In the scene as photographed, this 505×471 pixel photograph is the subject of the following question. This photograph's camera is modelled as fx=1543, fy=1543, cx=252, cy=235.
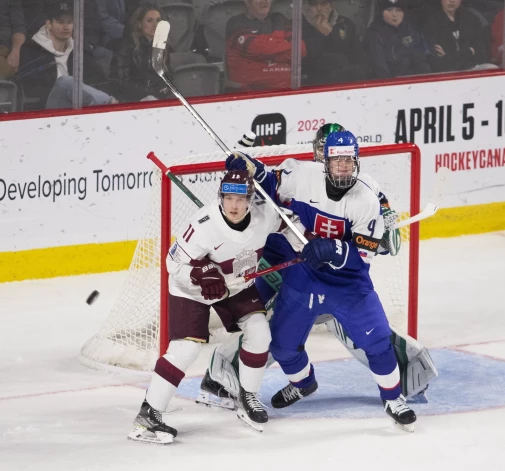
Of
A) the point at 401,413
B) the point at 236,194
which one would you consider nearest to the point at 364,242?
the point at 236,194

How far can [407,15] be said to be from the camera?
30.9ft

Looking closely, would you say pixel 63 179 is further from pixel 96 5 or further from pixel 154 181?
pixel 154 181

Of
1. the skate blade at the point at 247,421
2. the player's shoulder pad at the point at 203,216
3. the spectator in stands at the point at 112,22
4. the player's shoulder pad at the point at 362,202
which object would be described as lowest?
the skate blade at the point at 247,421

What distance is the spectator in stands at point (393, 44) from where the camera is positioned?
9297mm

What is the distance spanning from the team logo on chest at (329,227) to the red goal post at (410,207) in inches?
34.9

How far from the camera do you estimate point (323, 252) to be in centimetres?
559

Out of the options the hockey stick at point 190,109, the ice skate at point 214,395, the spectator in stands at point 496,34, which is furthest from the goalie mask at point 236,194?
the spectator in stands at point 496,34

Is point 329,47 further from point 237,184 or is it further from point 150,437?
point 150,437

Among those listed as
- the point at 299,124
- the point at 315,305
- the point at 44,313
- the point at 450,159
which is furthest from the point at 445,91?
the point at 315,305

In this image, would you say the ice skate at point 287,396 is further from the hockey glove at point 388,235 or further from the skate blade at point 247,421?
the hockey glove at point 388,235

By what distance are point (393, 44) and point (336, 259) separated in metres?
3.98

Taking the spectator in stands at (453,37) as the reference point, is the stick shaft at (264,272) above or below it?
below

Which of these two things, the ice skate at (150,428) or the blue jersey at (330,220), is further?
the blue jersey at (330,220)

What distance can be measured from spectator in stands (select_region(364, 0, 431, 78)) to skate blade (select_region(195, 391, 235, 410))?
3685 millimetres
